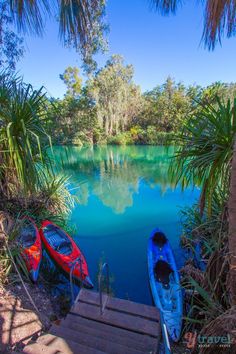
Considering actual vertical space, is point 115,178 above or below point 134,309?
below

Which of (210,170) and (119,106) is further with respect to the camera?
(119,106)

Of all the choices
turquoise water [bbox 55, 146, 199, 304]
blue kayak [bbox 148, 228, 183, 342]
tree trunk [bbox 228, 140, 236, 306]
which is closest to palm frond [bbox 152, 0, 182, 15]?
tree trunk [bbox 228, 140, 236, 306]

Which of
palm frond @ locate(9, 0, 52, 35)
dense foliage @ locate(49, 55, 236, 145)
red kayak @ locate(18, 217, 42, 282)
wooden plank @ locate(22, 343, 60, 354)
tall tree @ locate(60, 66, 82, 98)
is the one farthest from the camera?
tall tree @ locate(60, 66, 82, 98)

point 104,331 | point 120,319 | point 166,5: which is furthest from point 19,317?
point 166,5

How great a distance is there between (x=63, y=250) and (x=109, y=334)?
6.43 ft

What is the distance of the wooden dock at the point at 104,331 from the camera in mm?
1737

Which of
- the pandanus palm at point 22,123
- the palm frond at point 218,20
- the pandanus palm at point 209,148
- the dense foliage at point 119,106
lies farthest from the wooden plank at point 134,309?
the dense foliage at point 119,106

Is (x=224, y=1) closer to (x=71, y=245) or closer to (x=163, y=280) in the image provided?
(x=163, y=280)

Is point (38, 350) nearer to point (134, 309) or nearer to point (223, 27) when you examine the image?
point (134, 309)

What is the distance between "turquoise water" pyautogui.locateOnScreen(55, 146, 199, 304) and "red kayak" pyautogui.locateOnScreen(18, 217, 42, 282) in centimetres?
98

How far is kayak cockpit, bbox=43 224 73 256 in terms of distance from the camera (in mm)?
3748

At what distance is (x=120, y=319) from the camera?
2.15 m

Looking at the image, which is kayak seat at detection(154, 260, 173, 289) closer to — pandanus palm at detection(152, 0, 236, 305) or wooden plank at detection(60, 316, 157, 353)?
wooden plank at detection(60, 316, 157, 353)

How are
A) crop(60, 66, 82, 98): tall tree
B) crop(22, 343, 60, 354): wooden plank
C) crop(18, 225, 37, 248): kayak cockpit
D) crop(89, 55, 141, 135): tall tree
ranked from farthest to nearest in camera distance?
crop(60, 66, 82, 98): tall tree
crop(89, 55, 141, 135): tall tree
crop(18, 225, 37, 248): kayak cockpit
crop(22, 343, 60, 354): wooden plank
